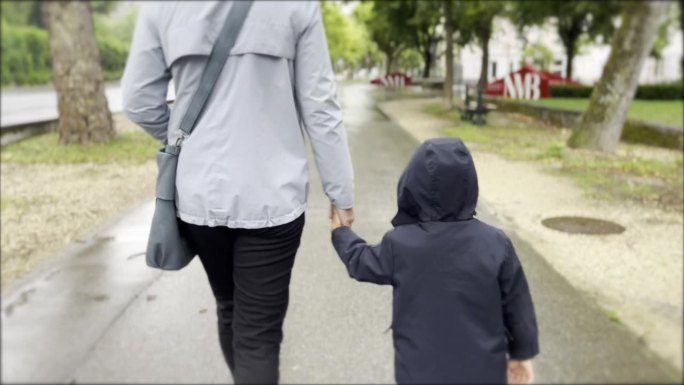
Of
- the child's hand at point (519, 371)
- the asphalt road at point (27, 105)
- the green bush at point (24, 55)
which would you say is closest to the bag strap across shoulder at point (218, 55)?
the child's hand at point (519, 371)

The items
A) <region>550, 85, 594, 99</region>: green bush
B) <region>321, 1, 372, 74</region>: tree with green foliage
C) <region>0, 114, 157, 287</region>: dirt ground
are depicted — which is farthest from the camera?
<region>321, 1, 372, 74</region>: tree with green foliage

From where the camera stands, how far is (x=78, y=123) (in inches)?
384

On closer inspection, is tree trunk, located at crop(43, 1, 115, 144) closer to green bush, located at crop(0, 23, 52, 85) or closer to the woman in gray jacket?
green bush, located at crop(0, 23, 52, 85)

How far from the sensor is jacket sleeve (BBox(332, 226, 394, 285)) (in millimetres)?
1606

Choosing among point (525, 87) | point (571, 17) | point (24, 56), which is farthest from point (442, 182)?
point (24, 56)

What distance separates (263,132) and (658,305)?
38.7 inches

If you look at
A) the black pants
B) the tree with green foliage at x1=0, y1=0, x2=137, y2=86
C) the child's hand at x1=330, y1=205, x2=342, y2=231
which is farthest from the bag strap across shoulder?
the tree with green foliage at x1=0, y1=0, x2=137, y2=86

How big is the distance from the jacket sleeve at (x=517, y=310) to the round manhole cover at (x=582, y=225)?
115 inches

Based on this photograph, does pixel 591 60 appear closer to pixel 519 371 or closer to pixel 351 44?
pixel 519 371

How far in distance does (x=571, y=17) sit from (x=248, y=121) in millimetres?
11062

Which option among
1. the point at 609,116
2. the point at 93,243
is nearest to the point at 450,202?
the point at 93,243

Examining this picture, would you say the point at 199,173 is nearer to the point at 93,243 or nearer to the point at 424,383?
the point at 424,383

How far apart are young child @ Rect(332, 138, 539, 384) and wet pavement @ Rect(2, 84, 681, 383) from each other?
25 cm

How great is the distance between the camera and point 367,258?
5.38 ft
